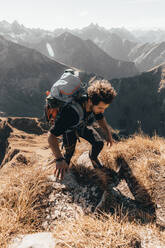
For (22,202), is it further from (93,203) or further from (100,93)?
(100,93)

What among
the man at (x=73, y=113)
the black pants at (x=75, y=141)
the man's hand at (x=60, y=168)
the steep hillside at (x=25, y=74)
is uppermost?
the steep hillside at (x=25, y=74)

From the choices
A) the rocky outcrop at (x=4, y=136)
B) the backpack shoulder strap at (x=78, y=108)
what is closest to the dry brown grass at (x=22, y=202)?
the backpack shoulder strap at (x=78, y=108)

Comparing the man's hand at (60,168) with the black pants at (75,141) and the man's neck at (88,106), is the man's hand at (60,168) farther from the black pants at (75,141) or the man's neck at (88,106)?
the man's neck at (88,106)

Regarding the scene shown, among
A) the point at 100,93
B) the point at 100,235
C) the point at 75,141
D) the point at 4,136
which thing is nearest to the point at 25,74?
the point at 4,136

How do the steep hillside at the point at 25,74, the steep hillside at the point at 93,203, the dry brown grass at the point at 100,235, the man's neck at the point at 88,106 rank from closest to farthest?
the dry brown grass at the point at 100,235
the steep hillside at the point at 93,203
the man's neck at the point at 88,106
the steep hillside at the point at 25,74

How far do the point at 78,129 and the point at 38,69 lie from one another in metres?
179

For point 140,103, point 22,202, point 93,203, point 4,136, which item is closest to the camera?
point 22,202

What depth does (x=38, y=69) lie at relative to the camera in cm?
16912

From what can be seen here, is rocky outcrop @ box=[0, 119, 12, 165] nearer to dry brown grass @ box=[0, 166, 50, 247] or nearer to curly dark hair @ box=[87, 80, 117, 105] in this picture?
dry brown grass @ box=[0, 166, 50, 247]

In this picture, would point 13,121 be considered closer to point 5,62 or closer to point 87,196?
point 87,196

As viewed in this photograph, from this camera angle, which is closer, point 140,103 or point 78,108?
point 78,108

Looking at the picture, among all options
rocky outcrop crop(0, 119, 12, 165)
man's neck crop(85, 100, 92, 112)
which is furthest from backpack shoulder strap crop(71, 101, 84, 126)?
rocky outcrop crop(0, 119, 12, 165)

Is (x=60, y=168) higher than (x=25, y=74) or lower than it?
lower

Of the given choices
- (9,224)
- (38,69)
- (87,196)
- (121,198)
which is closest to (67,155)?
(87,196)
